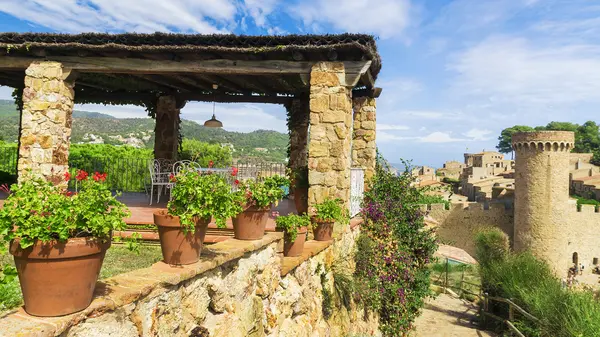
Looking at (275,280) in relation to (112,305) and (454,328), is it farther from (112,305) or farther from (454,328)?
(454,328)

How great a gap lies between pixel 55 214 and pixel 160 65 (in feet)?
18.6

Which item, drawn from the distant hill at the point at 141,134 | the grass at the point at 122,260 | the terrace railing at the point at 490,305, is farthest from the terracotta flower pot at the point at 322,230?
the distant hill at the point at 141,134

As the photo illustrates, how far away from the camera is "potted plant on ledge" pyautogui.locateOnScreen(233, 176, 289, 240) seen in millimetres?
4102

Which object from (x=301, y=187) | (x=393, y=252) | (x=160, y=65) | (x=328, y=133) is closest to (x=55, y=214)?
(x=328, y=133)

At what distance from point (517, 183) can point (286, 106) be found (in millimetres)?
25442

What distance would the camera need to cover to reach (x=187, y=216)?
3.00 metres

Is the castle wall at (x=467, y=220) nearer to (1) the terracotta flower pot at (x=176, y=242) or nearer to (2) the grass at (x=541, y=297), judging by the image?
(2) the grass at (x=541, y=297)

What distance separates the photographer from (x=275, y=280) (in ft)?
14.3

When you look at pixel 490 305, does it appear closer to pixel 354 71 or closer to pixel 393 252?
pixel 393 252

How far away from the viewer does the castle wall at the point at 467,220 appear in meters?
33.0

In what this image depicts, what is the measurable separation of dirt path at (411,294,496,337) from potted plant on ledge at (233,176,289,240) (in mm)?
8178

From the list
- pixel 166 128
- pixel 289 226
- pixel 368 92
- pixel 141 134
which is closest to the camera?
pixel 289 226

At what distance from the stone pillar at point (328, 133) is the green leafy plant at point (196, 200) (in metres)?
3.36

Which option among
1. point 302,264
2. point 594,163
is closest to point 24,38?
point 302,264
